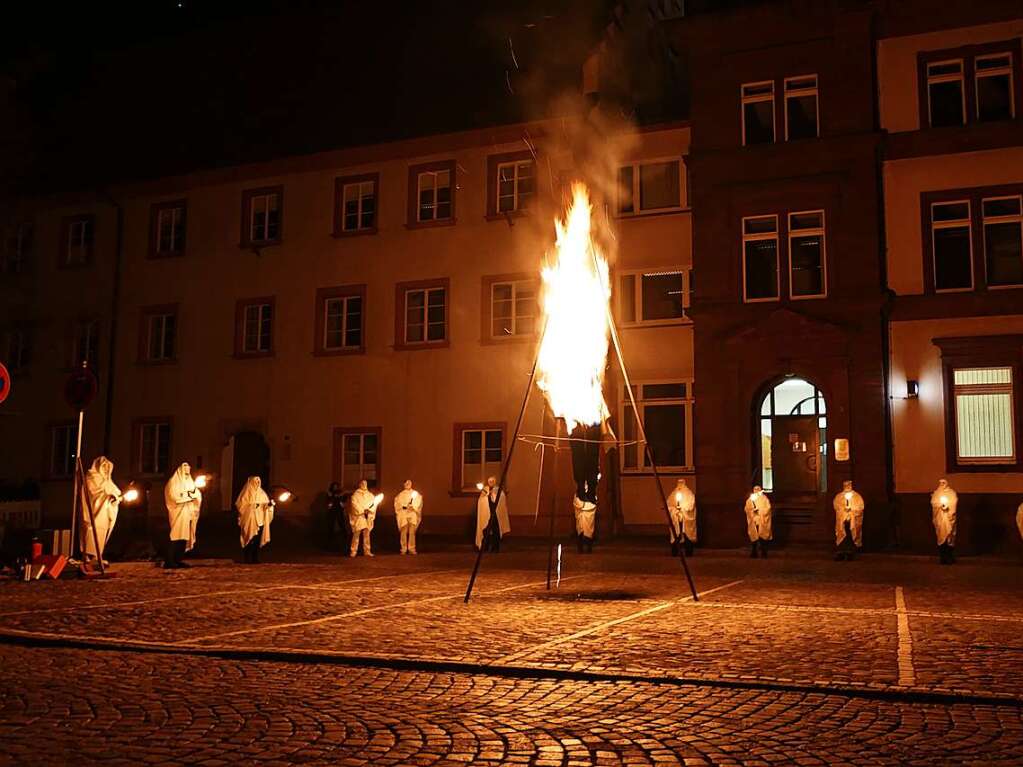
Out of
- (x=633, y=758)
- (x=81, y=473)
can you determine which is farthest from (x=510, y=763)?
(x=81, y=473)

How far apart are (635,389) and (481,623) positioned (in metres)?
16.8

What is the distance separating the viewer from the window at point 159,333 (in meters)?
33.2

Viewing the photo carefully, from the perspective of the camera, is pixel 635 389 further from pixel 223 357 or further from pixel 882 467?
pixel 223 357

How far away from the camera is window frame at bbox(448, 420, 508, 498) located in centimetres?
2820

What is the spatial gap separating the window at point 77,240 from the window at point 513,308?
48.1 feet

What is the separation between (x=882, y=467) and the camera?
23.4m

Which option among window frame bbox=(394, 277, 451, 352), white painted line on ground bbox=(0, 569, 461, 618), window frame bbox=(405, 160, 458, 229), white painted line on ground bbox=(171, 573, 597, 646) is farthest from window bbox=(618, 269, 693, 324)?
white painted line on ground bbox=(171, 573, 597, 646)

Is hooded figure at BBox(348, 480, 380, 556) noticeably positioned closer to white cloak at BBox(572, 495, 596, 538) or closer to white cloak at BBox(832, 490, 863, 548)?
white cloak at BBox(572, 495, 596, 538)

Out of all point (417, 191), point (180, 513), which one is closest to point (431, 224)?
point (417, 191)

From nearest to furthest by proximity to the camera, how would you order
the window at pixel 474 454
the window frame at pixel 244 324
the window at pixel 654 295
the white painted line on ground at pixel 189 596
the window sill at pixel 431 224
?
the white painted line on ground at pixel 189 596, the window at pixel 654 295, the window at pixel 474 454, the window sill at pixel 431 224, the window frame at pixel 244 324

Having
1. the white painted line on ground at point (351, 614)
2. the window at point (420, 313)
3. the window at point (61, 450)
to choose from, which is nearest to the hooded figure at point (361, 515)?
the window at point (420, 313)

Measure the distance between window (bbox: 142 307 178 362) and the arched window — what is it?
18169 millimetres

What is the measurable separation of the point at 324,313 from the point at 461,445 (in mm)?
5868

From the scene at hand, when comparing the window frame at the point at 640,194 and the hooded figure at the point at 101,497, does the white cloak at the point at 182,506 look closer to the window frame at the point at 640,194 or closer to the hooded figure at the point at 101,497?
the hooded figure at the point at 101,497
